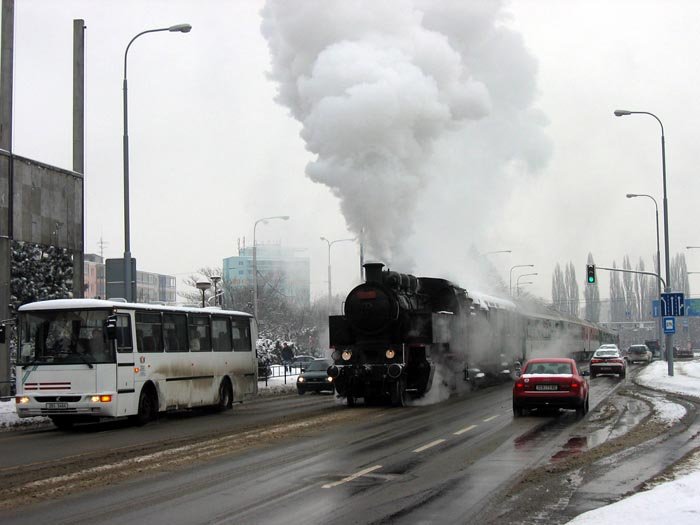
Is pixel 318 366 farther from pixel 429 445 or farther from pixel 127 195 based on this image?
pixel 429 445

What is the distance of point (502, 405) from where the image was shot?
22406 millimetres

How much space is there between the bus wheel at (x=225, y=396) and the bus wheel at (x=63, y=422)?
426cm

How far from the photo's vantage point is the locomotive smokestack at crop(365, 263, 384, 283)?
22125 mm

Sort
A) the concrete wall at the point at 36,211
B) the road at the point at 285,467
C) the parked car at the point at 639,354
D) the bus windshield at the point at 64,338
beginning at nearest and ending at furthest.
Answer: the road at the point at 285,467 → the bus windshield at the point at 64,338 → the concrete wall at the point at 36,211 → the parked car at the point at 639,354

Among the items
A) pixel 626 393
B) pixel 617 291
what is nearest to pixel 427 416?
pixel 626 393

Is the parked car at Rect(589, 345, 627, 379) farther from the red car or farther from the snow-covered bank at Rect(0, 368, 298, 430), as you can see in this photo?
the red car

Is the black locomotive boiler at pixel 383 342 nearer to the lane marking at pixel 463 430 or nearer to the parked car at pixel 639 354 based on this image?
the lane marking at pixel 463 430

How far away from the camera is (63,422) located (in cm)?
1897

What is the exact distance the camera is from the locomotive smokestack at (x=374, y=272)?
72.6ft

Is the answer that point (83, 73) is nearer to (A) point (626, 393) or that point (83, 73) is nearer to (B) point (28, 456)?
(B) point (28, 456)

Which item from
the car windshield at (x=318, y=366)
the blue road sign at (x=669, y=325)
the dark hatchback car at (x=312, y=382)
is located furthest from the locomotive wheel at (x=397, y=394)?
the blue road sign at (x=669, y=325)

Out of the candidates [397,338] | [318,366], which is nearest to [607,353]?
[318,366]

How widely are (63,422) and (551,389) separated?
1072 centimetres

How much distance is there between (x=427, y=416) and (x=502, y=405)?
3.97 m
